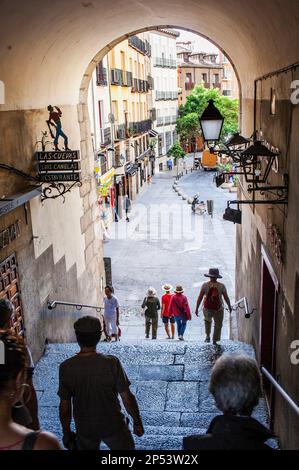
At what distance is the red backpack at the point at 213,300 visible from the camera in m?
9.06

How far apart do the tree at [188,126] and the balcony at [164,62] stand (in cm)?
529

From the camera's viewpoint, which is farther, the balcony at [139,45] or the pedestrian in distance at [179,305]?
the balcony at [139,45]

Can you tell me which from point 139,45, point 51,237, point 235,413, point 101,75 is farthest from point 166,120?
point 235,413

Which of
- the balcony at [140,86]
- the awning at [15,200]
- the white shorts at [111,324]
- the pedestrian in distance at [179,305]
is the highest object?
the balcony at [140,86]

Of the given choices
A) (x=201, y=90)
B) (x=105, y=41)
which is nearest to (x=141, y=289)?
(x=105, y=41)

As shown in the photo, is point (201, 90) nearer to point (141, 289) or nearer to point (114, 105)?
point (114, 105)

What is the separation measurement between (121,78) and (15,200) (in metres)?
26.1

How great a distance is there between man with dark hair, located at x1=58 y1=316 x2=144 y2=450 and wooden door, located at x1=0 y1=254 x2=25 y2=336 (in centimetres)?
340

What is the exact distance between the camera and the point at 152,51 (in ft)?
163

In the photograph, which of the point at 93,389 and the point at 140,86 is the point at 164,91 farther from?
the point at 93,389

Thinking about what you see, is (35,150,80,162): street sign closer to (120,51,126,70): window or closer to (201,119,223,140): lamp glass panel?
(201,119,223,140): lamp glass panel

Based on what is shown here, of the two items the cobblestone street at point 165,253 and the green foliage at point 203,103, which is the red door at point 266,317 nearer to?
the cobblestone street at point 165,253

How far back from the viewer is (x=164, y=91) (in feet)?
177

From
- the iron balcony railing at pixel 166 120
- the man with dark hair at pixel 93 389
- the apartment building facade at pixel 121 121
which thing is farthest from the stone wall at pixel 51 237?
the iron balcony railing at pixel 166 120
